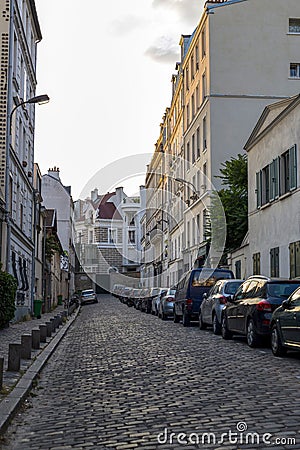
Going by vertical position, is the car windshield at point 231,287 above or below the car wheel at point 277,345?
above

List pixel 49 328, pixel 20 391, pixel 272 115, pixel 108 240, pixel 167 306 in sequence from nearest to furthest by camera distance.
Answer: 1. pixel 20 391
2. pixel 49 328
3. pixel 272 115
4. pixel 167 306
5. pixel 108 240

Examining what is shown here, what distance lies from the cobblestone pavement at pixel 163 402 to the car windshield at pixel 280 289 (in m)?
1.28

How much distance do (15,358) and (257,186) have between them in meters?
18.8

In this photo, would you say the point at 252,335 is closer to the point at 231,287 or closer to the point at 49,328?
the point at 231,287

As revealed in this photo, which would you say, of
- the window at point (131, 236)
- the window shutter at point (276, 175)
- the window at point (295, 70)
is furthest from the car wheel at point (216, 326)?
the window at point (131, 236)

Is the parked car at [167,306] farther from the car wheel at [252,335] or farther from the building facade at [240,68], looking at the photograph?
the car wheel at [252,335]

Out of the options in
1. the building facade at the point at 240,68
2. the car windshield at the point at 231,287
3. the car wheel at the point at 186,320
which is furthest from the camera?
the building facade at the point at 240,68

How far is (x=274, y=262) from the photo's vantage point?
25109 mm

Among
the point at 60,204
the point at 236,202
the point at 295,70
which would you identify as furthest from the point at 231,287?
the point at 60,204

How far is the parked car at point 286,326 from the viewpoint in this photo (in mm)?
12084

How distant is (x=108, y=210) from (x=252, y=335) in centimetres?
8611

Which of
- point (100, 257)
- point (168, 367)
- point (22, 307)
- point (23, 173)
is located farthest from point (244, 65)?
point (100, 257)

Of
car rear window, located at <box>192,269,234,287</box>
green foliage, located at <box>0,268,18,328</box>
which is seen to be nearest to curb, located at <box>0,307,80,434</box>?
green foliage, located at <box>0,268,18,328</box>

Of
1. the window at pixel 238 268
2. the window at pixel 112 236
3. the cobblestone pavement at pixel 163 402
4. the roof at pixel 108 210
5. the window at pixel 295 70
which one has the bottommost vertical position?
the cobblestone pavement at pixel 163 402
